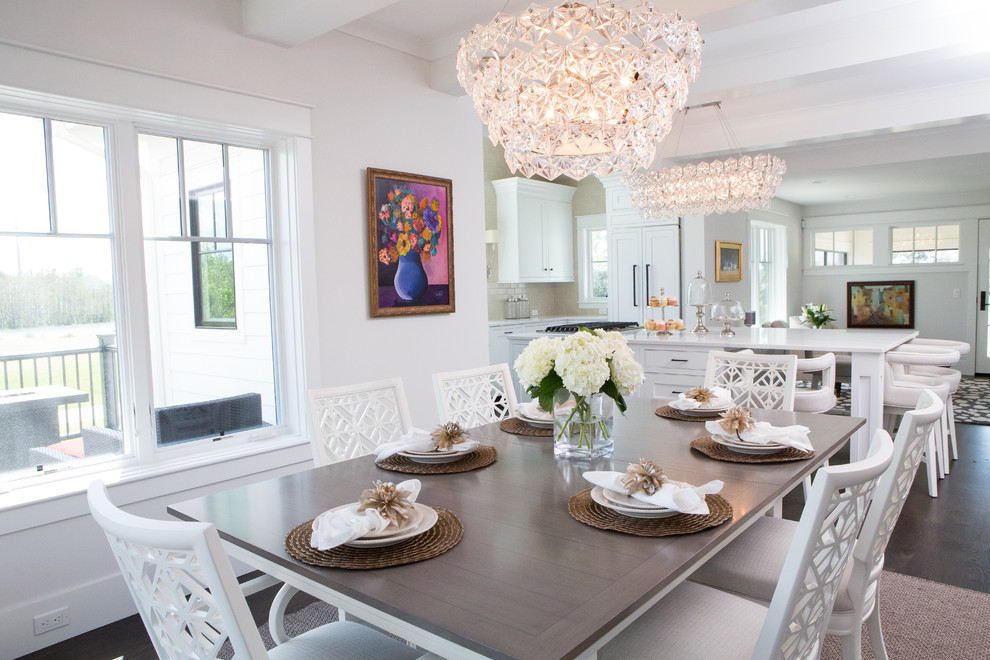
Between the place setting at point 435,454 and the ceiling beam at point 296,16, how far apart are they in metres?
1.66

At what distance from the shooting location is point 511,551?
128 cm

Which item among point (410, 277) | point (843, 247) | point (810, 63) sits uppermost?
point (810, 63)

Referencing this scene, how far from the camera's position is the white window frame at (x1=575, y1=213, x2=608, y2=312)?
7902 mm

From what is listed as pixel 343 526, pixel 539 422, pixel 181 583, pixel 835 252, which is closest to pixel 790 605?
pixel 343 526

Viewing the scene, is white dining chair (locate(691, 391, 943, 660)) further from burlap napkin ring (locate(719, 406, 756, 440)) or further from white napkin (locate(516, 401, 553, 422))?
white napkin (locate(516, 401, 553, 422))

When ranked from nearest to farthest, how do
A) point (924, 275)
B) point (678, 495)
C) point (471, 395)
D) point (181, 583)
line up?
point (181, 583)
point (678, 495)
point (471, 395)
point (924, 275)

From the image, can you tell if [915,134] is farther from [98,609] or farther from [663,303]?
[98,609]

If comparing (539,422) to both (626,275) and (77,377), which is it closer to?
(77,377)

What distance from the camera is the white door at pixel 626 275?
6.71m

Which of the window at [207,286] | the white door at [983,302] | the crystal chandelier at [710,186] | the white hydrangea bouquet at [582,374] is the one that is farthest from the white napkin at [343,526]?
the white door at [983,302]

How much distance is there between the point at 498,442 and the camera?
7.24 feet

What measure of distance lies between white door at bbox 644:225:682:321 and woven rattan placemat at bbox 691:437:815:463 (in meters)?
4.66

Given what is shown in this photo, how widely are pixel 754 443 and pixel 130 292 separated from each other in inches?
94.3

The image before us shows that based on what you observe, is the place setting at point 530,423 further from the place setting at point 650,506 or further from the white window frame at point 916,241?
the white window frame at point 916,241
